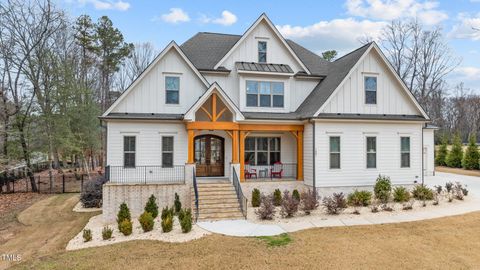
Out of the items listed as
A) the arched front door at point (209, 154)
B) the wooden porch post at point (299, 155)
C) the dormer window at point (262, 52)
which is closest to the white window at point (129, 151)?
the arched front door at point (209, 154)

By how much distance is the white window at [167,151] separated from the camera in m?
15.1

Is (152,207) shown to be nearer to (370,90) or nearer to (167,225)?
A: (167,225)

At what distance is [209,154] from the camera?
16.7m

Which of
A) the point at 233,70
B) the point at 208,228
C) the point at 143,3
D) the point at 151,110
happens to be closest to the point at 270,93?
the point at 233,70

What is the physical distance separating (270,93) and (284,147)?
3167mm

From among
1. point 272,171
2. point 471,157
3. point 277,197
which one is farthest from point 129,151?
point 471,157

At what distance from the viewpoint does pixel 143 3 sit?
1919 cm

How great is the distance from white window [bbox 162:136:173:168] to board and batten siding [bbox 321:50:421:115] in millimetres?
7941

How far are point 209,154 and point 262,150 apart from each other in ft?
9.87

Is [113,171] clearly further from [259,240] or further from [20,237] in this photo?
[259,240]

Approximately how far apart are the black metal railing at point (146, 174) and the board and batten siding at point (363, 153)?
6956mm

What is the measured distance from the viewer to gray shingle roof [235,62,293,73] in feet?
53.8

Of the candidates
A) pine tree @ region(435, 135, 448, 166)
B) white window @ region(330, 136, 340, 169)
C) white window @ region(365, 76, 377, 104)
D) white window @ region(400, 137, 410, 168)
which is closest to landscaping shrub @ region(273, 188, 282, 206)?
white window @ region(330, 136, 340, 169)

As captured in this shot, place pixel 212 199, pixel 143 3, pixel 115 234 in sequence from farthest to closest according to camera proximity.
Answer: pixel 143 3, pixel 212 199, pixel 115 234
